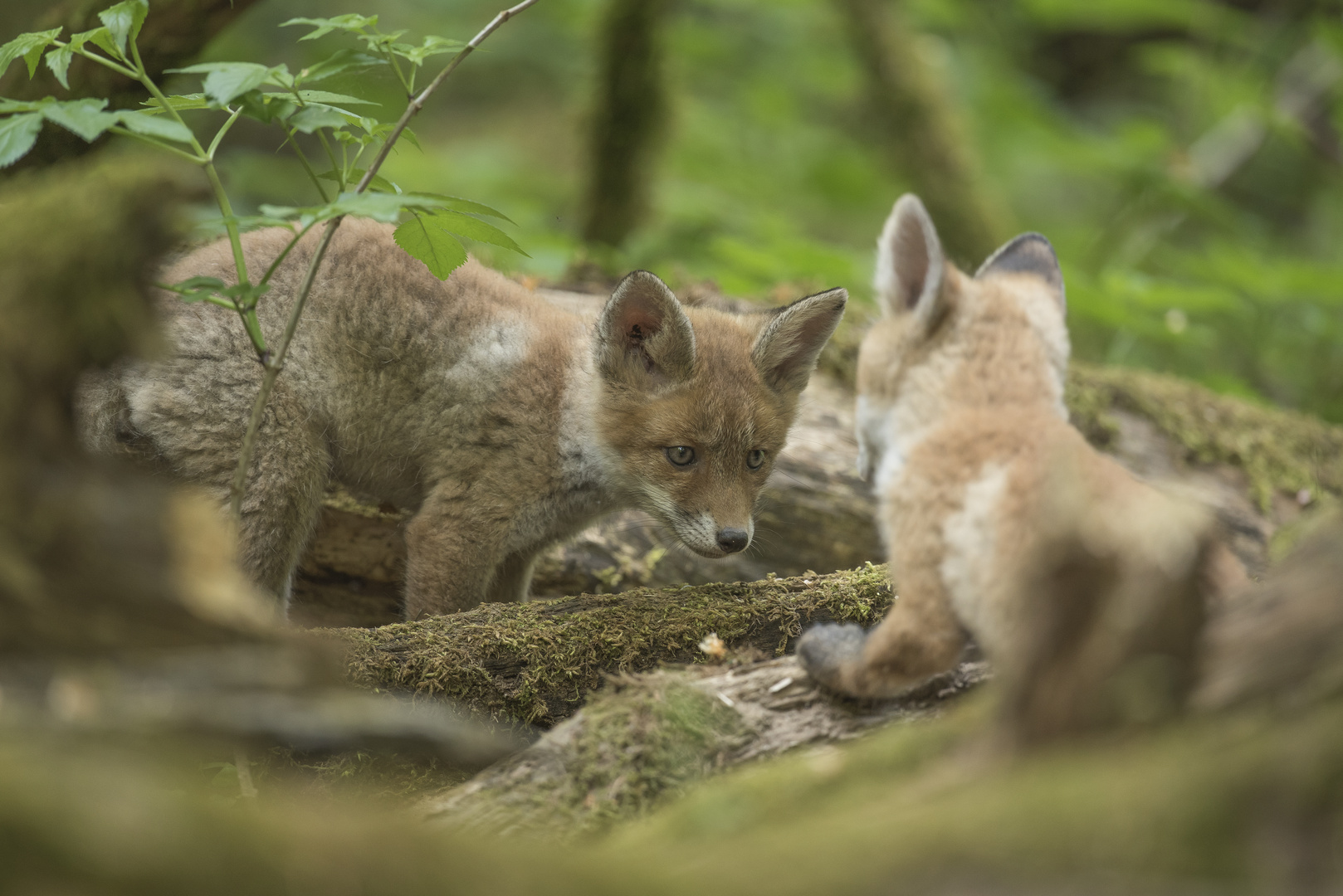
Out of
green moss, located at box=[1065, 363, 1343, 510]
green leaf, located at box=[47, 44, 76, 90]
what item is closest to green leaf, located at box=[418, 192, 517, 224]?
green leaf, located at box=[47, 44, 76, 90]

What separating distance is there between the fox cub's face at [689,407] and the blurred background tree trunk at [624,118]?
13.9 feet

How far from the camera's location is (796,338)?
4867mm

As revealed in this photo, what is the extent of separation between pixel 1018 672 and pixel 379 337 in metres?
3.56

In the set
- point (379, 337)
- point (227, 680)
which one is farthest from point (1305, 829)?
point (379, 337)

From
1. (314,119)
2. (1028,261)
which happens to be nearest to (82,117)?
(314,119)

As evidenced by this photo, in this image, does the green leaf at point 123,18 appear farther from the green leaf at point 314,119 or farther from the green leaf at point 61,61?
the green leaf at point 314,119

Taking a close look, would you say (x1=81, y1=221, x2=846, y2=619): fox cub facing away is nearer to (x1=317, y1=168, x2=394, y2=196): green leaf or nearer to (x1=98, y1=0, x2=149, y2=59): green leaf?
(x1=317, y1=168, x2=394, y2=196): green leaf

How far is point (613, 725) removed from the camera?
120 inches

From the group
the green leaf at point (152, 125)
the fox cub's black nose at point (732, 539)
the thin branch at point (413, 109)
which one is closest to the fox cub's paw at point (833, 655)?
the fox cub's black nose at point (732, 539)

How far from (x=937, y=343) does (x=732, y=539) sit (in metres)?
1.27

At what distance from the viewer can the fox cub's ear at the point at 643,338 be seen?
4.51 m

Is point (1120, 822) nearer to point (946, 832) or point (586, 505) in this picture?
point (946, 832)

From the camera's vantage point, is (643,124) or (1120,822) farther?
(643,124)

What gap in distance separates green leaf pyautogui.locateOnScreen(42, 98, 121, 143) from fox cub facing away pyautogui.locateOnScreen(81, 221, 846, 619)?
172cm
